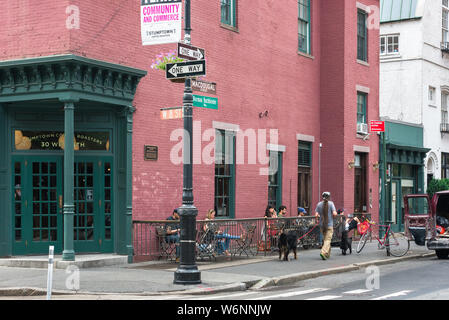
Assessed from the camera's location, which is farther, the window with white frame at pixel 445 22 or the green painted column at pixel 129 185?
the window with white frame at pixel 445 22

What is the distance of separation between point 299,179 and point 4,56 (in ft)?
38.9

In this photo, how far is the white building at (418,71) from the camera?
33.4 meters

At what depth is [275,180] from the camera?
23.0 meters

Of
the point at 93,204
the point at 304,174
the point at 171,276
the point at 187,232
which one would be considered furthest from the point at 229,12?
the point at 187,232

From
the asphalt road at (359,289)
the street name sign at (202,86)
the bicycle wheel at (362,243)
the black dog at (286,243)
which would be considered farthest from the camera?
the bicycle wheel at (362,243)

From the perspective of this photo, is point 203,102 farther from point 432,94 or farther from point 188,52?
point 432,94

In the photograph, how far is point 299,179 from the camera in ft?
79.9

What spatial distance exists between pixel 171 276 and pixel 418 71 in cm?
2314

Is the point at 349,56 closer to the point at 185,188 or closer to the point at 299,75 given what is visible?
the point at 299,75

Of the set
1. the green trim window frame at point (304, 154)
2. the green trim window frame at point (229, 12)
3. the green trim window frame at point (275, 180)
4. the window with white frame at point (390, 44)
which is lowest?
the green trim window frame at point (275, 180)

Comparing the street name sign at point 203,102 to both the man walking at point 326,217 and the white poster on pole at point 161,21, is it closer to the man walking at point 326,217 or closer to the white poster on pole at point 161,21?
the white poster on pole at point 161,21

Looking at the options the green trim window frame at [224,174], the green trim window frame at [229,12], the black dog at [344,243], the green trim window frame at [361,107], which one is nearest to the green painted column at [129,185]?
the green trim window frame at [224,174]

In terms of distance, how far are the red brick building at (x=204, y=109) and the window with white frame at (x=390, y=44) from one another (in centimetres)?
679

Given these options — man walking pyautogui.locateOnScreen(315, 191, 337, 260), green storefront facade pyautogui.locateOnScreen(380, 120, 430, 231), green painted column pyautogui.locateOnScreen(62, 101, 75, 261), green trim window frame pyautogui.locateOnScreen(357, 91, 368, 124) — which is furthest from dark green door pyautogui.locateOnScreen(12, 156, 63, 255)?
green storefront facade pyautogui.locateOnScreen(380, 120, 430, 231)
